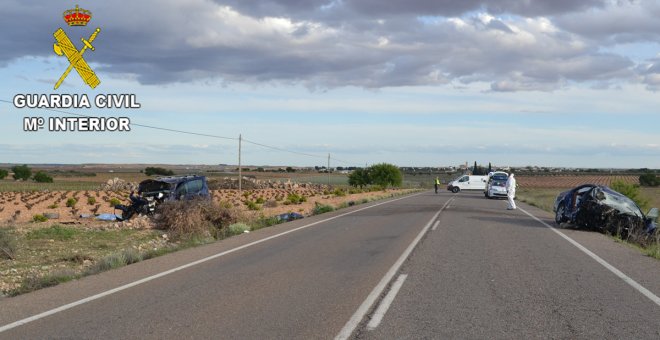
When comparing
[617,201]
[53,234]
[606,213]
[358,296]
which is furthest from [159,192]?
[358,296]

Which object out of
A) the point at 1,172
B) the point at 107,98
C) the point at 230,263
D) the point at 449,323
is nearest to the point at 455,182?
the point at 107,98

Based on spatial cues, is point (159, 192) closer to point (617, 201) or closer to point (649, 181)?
point (617, 201)

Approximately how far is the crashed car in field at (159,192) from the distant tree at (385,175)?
7683 cm

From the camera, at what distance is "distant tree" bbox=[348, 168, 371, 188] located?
104 metres

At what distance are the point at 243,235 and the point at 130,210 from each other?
26.7 feet

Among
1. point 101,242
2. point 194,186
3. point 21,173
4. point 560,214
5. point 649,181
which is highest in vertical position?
point 194,186

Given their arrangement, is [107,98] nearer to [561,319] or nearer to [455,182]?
[561,319]

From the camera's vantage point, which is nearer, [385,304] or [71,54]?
[385,304]

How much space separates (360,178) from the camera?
10456cm

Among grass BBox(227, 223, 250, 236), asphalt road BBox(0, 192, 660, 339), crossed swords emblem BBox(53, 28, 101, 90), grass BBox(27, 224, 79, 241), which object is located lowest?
grass BBox(27, 224, 79, 241)

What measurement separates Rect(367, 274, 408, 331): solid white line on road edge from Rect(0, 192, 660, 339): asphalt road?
2 cm

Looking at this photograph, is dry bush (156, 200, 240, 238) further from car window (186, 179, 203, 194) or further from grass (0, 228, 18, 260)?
grass (0, 228, 18, 260)

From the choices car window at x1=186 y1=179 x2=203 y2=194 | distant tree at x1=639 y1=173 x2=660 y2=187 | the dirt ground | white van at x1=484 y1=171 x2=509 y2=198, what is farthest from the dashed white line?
distant tree at x1=639 y1=173 x2=660 y2=187

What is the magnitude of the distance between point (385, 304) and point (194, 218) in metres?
13.9
